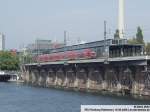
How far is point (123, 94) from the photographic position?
346ft

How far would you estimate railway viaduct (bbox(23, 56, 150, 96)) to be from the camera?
102125 mm

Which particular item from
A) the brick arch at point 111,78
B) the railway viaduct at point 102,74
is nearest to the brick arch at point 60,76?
the railway viaduct at point 102,74

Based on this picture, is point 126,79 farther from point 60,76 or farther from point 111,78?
point 60,76

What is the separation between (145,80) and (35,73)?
9383 cm

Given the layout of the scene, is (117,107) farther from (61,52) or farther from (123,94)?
(61,52)

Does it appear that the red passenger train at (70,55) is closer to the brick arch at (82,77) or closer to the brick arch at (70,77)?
the brick arch at (82,77)

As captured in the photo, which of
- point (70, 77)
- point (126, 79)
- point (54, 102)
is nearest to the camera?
point (54, 102)

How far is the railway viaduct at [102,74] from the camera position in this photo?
10212 centimetres

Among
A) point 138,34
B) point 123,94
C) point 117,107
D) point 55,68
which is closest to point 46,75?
point 55,68

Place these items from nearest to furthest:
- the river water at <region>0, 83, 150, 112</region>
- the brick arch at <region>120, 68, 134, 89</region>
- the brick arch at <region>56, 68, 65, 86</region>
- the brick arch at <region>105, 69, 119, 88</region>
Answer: the river water at <region>0, 83, 150, 112</region>, the brick arch at <region>120, 68, 134, 89</region>, the brick arch at <region>105, 69, 119, 88</region>, the brick arch at <region>56, 68, 65, 86</region>

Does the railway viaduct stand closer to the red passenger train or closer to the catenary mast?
the red passenger train

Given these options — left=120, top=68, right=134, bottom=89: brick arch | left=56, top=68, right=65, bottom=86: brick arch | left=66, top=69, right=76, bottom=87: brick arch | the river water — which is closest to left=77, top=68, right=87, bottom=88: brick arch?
left=66, top=69, right=76, bottom=87: brick arch

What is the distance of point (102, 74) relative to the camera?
124938 mm

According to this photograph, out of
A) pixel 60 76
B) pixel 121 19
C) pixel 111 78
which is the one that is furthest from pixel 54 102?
pixel 60 76
